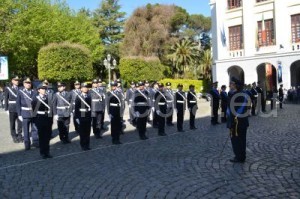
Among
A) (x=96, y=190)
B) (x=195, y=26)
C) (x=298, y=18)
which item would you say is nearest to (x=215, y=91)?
(x=96, y=190)

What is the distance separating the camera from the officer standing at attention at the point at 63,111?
1129 cm

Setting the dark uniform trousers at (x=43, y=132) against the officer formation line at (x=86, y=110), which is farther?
the dark uniform trousers at (x=43, y=132)

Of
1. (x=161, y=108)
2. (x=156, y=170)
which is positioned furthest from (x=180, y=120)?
(x=156, y=170)

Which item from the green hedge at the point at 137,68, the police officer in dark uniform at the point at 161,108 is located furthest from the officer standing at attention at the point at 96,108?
the green hedge at the point at 137,68

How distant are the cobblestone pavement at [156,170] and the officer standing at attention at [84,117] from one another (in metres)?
0.27

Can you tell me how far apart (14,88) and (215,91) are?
26.4 ft

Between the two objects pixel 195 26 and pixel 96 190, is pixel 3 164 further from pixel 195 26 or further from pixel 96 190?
pixel 195 26

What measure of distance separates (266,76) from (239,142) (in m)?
28.3

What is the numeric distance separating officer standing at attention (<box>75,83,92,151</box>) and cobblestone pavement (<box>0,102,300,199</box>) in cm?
27

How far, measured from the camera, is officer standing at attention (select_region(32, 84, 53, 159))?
8974mm

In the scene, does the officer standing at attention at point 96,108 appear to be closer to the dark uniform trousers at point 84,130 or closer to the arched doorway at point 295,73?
the dark uniform trousers at point 84,130

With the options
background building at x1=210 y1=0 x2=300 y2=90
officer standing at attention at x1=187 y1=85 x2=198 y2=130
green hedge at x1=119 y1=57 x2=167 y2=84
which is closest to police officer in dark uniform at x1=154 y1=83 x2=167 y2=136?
officer standing at attention at x1=187 y1=85 x2=198 y2=130

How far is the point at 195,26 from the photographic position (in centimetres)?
6009

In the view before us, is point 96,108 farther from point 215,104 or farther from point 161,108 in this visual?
point 215,104
